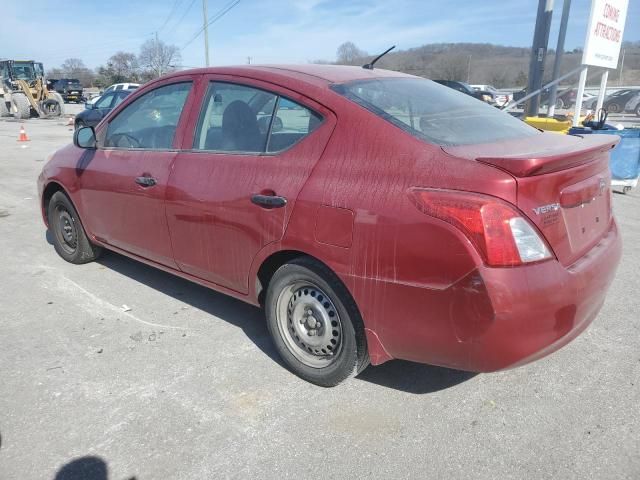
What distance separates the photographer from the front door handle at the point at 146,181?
3.43 meters

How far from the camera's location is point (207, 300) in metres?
4.01

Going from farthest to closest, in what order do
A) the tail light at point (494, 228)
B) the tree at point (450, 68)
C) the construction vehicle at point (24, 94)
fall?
the tree at point (450, 68) → the construction vehicle at point (24, 94) → the tail light at point (494, 228)

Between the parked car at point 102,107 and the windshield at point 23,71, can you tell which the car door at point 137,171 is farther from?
the windshield at point 23,71

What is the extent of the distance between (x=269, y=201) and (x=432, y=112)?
1024 millimetres

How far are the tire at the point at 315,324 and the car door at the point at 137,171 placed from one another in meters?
1.05

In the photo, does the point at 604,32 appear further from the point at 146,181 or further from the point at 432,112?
the point at 146,181

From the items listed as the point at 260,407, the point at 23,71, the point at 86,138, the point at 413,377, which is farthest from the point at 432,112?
the point at 23,71

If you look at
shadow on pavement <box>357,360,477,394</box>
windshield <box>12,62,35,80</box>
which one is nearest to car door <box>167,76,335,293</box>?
shadow on pavement <box>357,360,477,394</box>

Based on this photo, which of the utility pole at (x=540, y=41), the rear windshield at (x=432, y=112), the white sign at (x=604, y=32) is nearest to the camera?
the rear windshield at (x=432, y=112)

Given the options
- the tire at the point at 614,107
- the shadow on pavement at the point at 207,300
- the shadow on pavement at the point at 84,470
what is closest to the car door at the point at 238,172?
the shadow on pavement at the point at 207,300

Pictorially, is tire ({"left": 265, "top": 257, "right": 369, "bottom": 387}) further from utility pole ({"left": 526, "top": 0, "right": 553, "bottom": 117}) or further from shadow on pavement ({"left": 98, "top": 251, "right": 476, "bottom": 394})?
utility pole ({"left": 526, "top": 0, "right": 553, "bottom": 117})

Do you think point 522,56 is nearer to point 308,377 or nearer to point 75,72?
point 75,72

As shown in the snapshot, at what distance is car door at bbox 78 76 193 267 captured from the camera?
344cm

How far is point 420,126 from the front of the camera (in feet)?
8.41
